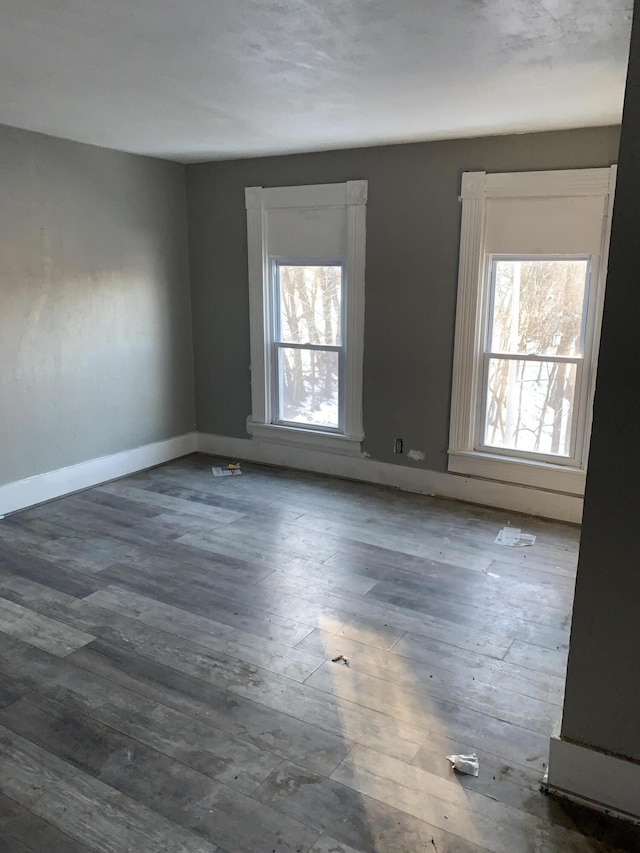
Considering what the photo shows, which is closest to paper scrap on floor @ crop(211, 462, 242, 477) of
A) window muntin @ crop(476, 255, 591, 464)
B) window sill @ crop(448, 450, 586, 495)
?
window sill @ crop(448, 450, 586, 495)

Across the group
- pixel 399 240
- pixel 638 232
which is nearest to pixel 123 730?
pixel 638 232

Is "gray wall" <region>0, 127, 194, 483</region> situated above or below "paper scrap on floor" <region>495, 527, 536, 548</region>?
above

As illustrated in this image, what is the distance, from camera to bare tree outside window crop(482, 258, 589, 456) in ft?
13.8

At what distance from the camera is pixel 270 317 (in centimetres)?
541

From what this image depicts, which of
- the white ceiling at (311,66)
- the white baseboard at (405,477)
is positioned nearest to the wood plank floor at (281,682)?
the white baseboard at (405,477)

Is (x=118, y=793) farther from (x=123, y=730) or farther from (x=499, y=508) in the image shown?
(x=499, y=508)

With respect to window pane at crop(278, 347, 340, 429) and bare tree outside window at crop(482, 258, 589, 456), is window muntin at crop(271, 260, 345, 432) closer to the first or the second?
window pane at crop(278, 347, 340, 429)

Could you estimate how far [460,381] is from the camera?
459 cm

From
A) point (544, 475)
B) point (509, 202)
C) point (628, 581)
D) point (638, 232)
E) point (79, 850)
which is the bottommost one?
point (79, 850)

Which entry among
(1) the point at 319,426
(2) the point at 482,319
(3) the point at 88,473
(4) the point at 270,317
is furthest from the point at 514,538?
(3) the point at 88,473

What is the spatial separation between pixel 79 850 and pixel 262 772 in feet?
1.94

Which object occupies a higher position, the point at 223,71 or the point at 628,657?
the point at 223,71

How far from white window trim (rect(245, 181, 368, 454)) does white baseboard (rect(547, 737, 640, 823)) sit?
10.6ft

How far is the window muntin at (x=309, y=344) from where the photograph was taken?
5125 mm
